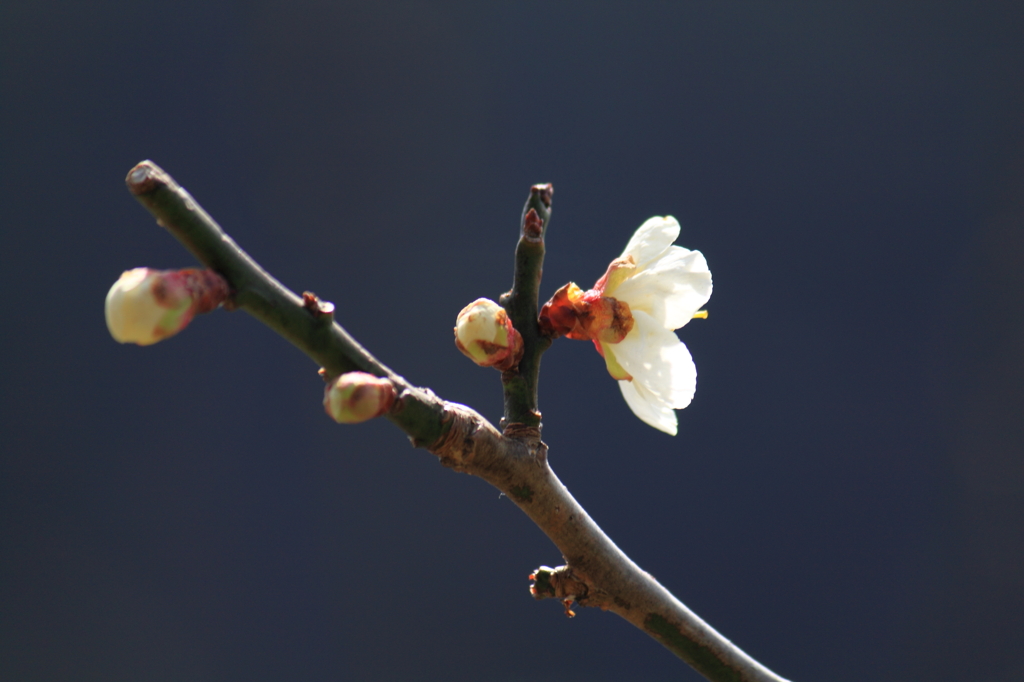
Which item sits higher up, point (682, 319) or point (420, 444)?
point (682, 319)

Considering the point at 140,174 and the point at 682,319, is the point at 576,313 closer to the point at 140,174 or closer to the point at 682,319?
the point at 682,319

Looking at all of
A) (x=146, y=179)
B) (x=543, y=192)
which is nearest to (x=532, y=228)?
(x=543, y=192)

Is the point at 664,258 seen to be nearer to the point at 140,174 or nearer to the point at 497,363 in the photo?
the point at 497,363

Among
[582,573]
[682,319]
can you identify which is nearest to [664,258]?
[682,319]

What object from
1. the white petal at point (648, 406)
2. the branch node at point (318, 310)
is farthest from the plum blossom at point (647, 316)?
the branch node at point (318, 310)

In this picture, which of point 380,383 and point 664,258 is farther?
point 664,258

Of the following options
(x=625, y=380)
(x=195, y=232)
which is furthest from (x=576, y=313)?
(x=195, y=232)

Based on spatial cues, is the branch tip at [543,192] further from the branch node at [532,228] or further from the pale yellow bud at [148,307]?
the pale yellow bud at [148,307]
